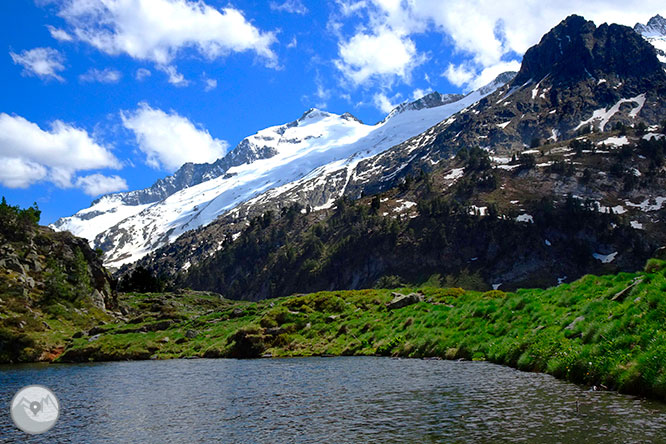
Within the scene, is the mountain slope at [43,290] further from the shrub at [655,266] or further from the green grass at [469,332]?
the shrub at [655,266]

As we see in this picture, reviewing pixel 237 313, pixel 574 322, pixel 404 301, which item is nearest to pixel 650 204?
pixel 404 301

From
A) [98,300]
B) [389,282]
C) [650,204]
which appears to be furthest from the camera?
[650,204]

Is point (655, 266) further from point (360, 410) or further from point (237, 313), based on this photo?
point (237, 313)

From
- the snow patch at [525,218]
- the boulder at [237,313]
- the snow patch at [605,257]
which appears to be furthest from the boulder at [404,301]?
the snow patch at [525,218]

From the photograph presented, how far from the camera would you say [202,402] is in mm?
23078

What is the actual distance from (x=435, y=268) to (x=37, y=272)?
138871 millimetres

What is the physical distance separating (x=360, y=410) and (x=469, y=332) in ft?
66.2

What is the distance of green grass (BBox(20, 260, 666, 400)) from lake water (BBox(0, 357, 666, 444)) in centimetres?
152

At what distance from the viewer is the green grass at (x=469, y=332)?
63.6 feet

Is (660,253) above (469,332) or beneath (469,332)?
above

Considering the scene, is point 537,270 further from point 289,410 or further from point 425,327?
point 289,410

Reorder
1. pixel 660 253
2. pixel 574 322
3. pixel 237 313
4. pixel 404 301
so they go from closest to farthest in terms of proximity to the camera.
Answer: pixel 574 322
pixel 404 301
pixel 237 313
pixel 660 253

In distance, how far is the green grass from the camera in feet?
63.6

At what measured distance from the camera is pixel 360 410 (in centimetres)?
1830
